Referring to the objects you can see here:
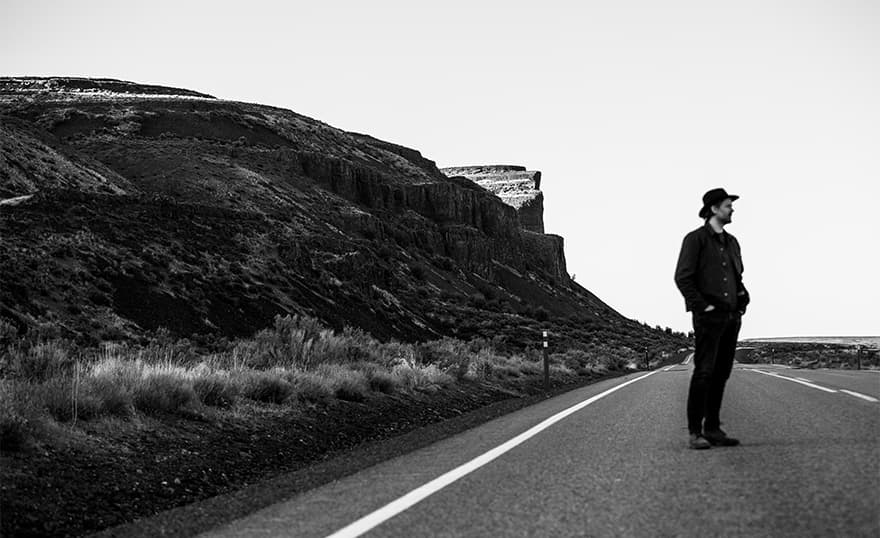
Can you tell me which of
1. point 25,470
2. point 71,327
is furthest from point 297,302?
point 25,470

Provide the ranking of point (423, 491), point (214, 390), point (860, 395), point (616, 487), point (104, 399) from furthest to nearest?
1. point (860, 395)
2. point (214, 390)
3. point (104, 399)
4. point (423, 491)
5. point (616, 487)

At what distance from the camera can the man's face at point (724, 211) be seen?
742cm

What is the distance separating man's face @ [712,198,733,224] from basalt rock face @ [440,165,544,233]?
136m

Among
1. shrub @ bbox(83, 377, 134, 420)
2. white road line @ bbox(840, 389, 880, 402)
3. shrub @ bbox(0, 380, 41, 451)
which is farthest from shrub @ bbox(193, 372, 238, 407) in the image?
white road line @ bbox(840, 389, 880, 402)

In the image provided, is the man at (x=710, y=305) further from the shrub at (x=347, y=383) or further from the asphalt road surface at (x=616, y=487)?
the shrub at (x=347, y=383)

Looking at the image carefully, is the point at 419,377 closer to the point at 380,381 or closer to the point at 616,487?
the point at 380,381

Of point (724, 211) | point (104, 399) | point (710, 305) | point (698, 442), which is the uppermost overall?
point (724, 211)

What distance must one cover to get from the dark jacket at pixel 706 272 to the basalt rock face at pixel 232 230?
2139 cm

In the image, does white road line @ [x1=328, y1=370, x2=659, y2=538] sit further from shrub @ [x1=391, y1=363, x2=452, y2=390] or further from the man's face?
shrub @ [x1=391, y1=363, x2=452, y2=390]

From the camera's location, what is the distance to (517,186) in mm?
163250

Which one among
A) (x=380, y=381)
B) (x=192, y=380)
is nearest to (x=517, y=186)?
(x=380, y=381)

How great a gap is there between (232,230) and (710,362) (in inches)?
1743

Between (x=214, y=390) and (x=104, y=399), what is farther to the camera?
(x=214, y=390)

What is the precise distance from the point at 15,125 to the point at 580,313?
2430 inches
